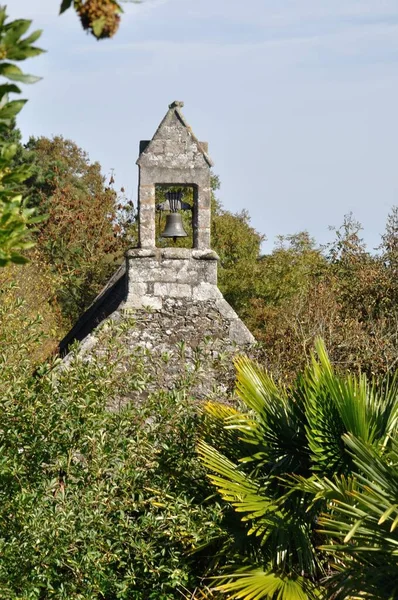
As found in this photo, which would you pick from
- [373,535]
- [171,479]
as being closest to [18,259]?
[373,535]

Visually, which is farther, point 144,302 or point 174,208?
point 174,208

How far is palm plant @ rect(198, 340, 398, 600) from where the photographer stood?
24.2 feet

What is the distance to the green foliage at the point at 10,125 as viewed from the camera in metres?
3.10

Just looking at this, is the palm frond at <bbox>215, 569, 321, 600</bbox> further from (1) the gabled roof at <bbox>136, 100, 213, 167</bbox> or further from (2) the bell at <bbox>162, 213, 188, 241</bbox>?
(1) the gabled roof at <bbox>136, 100, 213, 167</bbox>

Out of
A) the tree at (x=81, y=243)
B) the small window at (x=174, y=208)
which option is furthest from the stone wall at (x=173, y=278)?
the tree at (x=81, y=243)

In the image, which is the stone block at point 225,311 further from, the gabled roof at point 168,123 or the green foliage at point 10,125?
the green foliage at point 10,125

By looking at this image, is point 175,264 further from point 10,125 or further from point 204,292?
point 10,125

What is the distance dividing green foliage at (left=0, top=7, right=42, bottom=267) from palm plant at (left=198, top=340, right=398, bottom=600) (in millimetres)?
4228

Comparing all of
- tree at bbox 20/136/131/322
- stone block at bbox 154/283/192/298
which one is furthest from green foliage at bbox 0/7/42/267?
tree at bbox 20/136/131/322

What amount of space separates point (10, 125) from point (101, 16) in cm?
65

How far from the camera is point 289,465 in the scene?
25.9ft

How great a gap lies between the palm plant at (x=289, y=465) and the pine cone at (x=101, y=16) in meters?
4.73

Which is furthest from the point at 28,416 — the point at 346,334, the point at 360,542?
the point at 346,334

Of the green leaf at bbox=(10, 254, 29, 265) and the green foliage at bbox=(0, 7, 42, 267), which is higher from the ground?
the green foliage at bbox=(0, 7, 42, 267)
